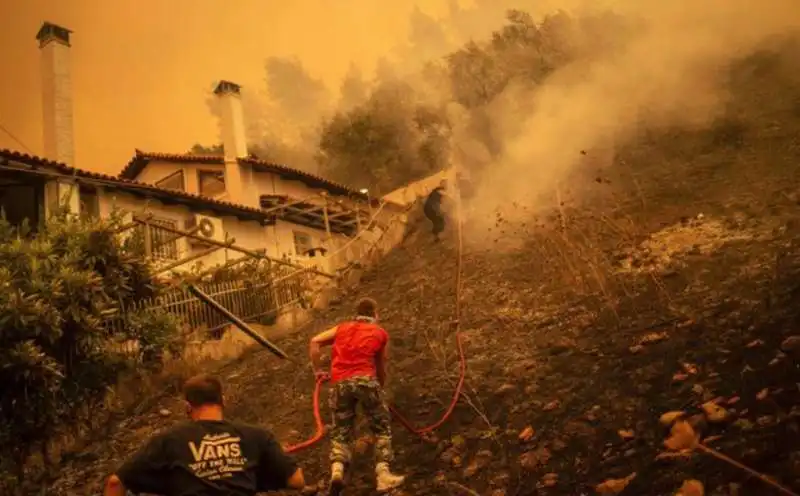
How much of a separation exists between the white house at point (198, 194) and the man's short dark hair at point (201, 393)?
916 cm

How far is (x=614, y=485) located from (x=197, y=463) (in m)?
2.69

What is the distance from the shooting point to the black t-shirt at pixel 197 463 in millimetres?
→ 3055

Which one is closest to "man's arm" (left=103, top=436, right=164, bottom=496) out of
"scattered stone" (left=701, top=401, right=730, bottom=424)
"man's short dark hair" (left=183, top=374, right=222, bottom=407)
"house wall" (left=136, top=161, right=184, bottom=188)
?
"man's short dark hair" (left=183, top=374, right=222, bottom=407)

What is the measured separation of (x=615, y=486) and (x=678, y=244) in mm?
5905

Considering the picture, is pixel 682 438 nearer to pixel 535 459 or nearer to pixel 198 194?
pixel 535 459

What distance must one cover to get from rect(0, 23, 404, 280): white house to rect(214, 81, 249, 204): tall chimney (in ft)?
0.11

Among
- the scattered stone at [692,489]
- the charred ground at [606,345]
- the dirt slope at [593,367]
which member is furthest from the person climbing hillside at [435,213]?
the scattered stone at [692,489]

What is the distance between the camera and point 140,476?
3082 mm

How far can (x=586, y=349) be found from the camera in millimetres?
6758

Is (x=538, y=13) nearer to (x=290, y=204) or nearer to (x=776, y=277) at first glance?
(x=290, y=204)

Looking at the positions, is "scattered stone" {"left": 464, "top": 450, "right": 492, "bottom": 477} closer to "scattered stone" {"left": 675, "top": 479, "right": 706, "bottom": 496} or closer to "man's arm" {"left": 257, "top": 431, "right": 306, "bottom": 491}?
"scattered stone" {"left": 675, "top": 479, "right": 706, "bottom": 496}

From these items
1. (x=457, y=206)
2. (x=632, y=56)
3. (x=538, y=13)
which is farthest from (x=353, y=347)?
(x=538, y=13)

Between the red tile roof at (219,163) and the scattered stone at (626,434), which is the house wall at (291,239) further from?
the scattered stone at (626,434)

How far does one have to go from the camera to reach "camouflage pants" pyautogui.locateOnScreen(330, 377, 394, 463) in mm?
5531
